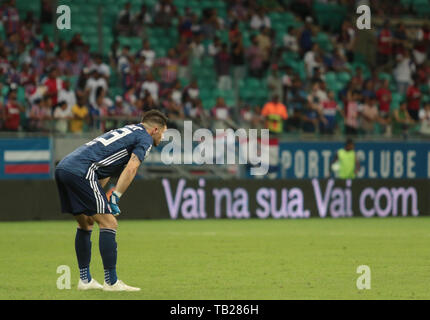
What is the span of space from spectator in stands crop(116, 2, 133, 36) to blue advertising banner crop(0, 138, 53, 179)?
613 centimetres

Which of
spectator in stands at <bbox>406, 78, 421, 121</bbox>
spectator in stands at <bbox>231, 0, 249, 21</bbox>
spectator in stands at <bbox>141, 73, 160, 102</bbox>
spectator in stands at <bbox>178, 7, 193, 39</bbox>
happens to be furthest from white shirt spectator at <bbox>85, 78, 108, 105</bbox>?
spectator in stands at <bbox>406, 78, 421, 121</bbox>

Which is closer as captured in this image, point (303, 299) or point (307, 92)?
point (303, 299)

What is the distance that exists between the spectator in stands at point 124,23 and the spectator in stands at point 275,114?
4694 millimetres

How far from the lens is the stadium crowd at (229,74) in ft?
72.2

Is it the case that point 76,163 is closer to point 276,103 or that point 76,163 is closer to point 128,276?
point 128,276

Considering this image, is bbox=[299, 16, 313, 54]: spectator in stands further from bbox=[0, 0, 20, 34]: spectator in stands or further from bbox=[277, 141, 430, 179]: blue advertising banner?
bbox=[0, 0, 20, 34]: spectator in stands

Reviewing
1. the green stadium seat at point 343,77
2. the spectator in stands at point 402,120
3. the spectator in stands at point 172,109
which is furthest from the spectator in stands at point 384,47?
the spectator in stands at point 172,109

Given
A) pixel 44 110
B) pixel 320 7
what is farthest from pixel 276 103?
pixel 320 7

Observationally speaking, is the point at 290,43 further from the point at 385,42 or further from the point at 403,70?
the point at 403,70

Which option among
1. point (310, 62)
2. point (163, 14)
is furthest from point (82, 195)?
point (310, 62)

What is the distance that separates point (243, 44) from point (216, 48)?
1186mm

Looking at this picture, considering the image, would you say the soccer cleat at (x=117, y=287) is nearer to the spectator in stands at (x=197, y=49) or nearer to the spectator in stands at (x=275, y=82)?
the spectator in stands at (x=275, y=82)

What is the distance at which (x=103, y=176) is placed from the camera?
10383 mm

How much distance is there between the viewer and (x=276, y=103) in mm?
23344
